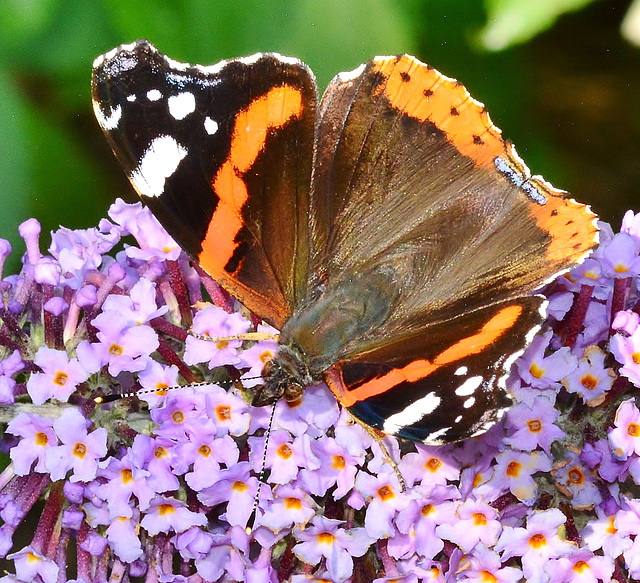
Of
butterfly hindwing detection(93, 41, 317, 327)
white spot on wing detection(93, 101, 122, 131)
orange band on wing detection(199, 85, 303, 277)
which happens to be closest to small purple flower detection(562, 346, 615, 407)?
butterfly hindwing detection(93, 41, 317, 327)

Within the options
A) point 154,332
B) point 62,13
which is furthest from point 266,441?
point 62,13

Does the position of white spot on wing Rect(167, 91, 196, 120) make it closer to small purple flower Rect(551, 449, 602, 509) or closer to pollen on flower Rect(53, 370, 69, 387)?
pollen on flower Rect(53, 370, 69, 387)

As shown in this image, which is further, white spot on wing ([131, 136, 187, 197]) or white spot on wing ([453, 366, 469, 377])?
white spot on wing ([131, 136, 187, 197])

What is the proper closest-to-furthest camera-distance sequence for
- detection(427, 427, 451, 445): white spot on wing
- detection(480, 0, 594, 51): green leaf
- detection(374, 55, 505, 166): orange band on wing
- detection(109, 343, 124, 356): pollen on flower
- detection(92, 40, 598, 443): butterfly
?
detection(427, 427, 451, 445): white spot on wing < detection(92, 40, 598, 443): butterfly < detection(109, 343, 124, 356): pollen on flower < detection(374, 55, 505, 166): orange band on wing < detection(480, 0, 594, 51): green leaf

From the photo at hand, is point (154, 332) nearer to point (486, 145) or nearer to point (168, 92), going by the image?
point (168, 92)

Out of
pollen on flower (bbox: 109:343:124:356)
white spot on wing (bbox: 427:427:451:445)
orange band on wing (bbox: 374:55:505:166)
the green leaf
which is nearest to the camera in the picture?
white spot on wing (bbox: 427:427:451:445)

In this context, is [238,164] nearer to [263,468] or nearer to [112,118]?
[112,118]

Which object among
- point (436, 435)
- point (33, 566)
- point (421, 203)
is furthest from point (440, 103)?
point (33, 566)

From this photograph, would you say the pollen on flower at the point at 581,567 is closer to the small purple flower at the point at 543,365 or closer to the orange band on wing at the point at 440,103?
the small purple flower at the point at 543,365
